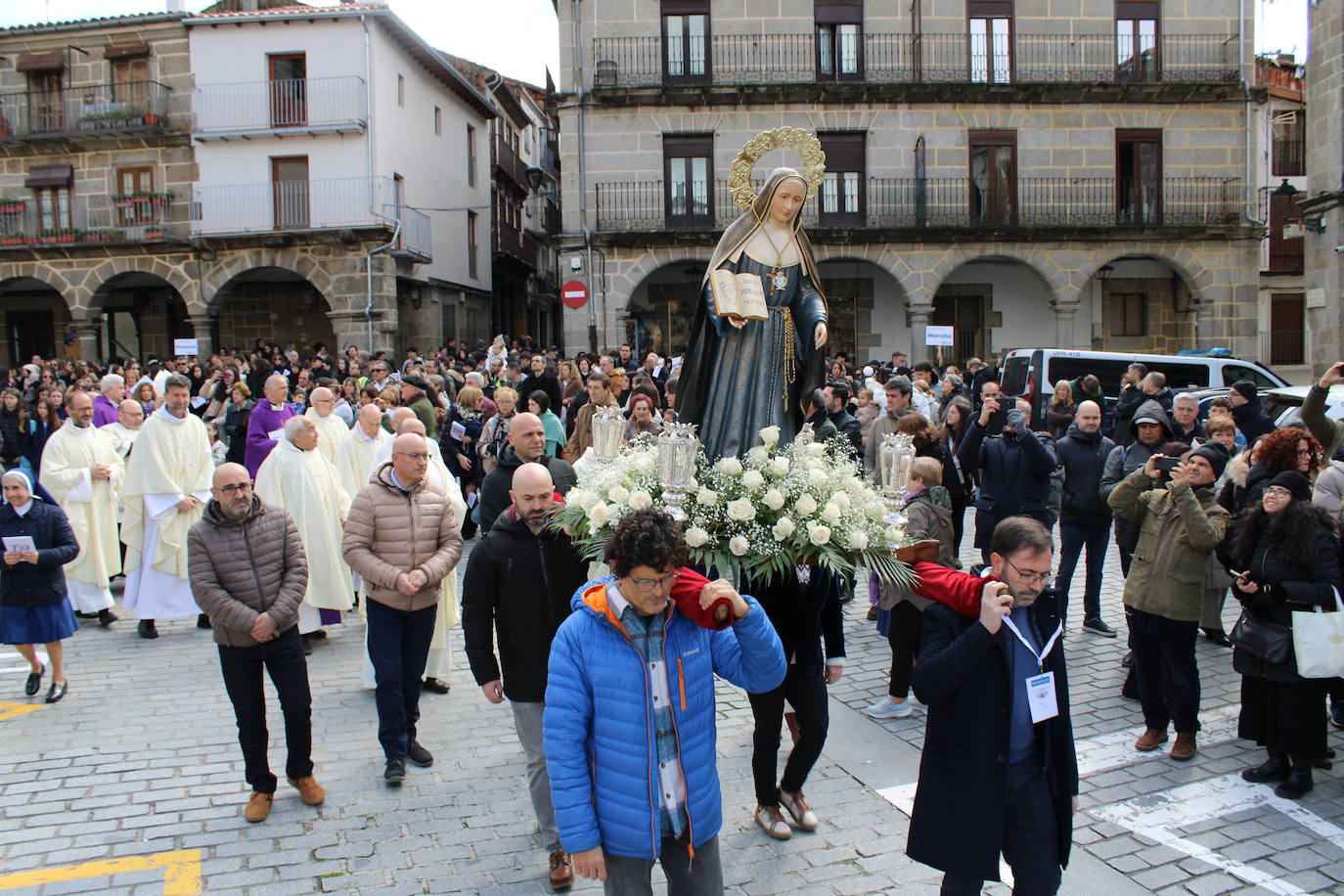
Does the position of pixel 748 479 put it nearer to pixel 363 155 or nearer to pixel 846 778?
pixel 846 778

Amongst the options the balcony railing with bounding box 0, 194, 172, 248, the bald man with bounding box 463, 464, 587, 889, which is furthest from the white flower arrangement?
the balcony railing with bounding box 0, 194, 172, 248

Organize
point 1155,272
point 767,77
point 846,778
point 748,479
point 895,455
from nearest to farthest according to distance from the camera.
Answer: point 748,479, point 895,455, point 846,778, point 767,77, point 1155,272

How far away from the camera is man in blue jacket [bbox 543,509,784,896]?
321cm

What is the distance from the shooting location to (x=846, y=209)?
73.6 ft

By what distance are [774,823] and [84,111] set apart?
27511mm

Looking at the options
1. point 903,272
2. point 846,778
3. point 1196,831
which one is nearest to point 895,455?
point 846,778

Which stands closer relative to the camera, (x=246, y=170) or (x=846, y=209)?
(x=846, y=209)

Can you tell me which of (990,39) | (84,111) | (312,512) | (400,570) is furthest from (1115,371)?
(84,111)

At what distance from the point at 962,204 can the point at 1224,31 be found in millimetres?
6819

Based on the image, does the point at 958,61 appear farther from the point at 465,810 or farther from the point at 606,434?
the point at 465,810

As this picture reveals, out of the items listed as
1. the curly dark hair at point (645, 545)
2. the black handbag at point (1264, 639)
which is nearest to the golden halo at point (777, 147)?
the curly dark hair at point (645, 545)

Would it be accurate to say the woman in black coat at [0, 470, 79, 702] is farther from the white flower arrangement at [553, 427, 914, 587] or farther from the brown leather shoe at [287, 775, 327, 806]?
Result: the white flower arrangement at [553, 427, 914, 587]

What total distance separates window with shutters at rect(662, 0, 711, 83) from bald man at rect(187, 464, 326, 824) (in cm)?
1862

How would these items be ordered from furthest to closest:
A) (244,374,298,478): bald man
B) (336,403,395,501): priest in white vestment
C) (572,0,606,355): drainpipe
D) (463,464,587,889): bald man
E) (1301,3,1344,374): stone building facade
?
(572,0,606,355): drainpipe → (1301,3,1344,374): stone building facade → (244,374,298,478): bald man → (336,403,395,501): priest in white vestment → (463,464,587,889): bald man
